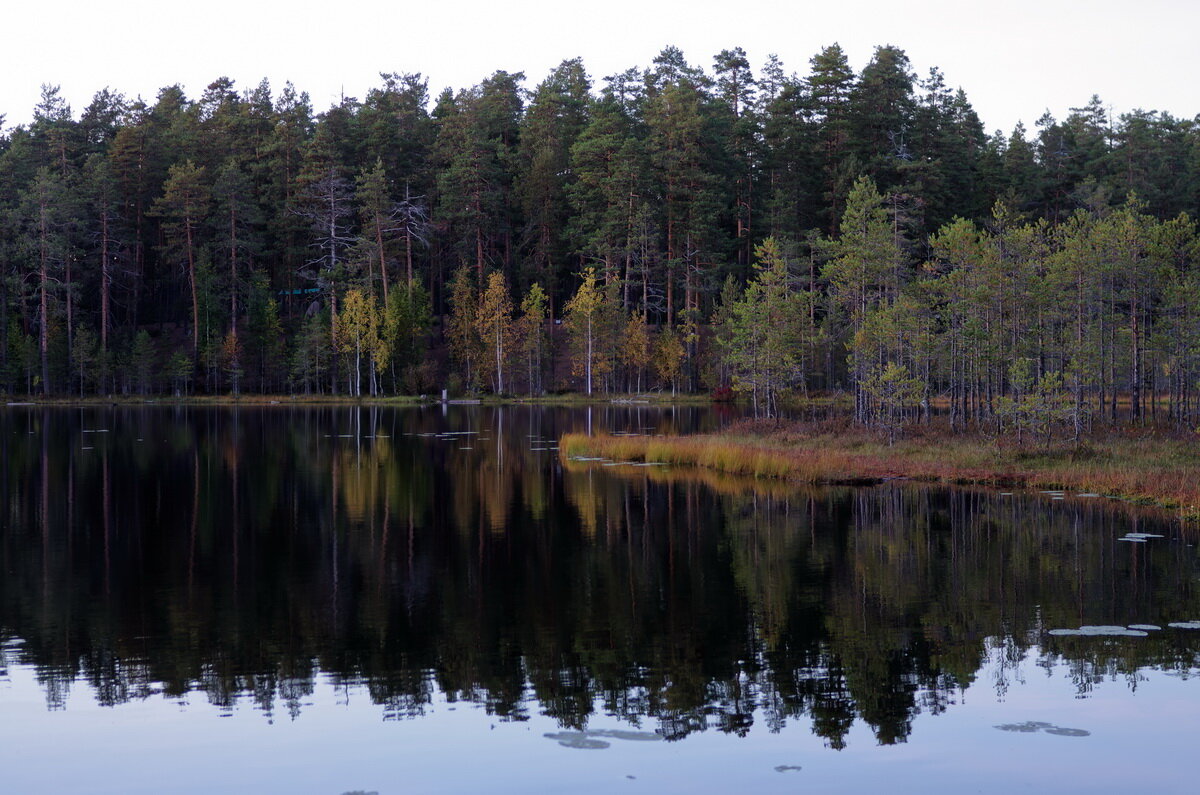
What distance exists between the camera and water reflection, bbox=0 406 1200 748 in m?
13.2

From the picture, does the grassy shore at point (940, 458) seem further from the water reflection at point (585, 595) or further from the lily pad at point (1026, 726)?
the lily pad at point (1026, 726)

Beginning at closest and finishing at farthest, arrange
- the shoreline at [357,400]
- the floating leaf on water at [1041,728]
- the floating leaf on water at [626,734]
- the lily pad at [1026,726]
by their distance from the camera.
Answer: the floating leaf on water at [626,734] < the floating leaf on water at [1041,728] < the lily pad at [1026,726] < the shoreline at [357,400]

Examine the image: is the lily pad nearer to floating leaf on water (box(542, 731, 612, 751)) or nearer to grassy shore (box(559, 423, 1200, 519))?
floating leaf on water (box(542, 731, 612, 751))

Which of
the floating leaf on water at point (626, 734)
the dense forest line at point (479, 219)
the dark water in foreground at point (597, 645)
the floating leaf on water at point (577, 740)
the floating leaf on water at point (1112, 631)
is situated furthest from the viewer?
the dense forest line at point (479, 219)

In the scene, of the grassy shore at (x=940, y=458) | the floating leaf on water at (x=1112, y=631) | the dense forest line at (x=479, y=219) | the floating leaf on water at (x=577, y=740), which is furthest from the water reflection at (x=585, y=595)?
the dense forest line at (x=479, y=219)

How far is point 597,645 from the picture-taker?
1508 centimetres

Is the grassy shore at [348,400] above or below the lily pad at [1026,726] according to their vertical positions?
above

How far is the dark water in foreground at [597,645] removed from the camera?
10.9 meters

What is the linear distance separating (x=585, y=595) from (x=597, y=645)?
133 inches

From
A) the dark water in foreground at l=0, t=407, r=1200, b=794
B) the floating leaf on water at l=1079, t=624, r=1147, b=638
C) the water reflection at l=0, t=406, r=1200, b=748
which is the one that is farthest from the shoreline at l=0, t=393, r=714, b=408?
the floating leaf on water at l=1079, t=624, r=1147, b=638

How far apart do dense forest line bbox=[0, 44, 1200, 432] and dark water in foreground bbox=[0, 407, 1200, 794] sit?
5830 cm

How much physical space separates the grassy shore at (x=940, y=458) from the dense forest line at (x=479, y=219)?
39.8 metres

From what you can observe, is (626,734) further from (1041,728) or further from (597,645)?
(1041,728)

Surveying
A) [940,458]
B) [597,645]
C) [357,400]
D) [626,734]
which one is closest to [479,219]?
[357,400]
